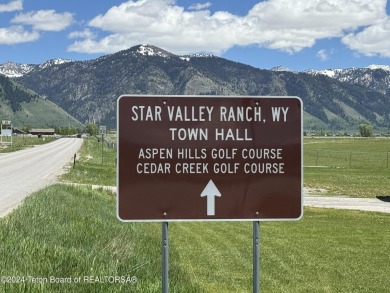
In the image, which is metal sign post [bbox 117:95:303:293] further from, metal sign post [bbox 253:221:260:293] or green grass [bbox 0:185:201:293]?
green grass [bbox 0:185:201:293]

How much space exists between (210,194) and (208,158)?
30 centimetres

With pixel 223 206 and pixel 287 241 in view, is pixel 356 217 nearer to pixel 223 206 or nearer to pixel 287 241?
pixel 287 241

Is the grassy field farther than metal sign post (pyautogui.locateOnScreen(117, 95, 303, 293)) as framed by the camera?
Yes

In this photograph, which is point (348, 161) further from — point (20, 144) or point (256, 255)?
point (20, 144)

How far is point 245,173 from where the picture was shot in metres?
4.41

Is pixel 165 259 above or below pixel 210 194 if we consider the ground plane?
below

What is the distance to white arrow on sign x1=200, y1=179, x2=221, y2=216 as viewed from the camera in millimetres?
4340

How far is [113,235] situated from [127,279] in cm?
360

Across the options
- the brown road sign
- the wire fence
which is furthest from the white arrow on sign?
the wire fence

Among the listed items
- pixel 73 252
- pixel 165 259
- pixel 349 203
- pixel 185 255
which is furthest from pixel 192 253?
pixel 349 203

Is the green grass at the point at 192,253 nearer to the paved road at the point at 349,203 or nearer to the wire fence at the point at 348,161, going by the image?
the paved road at the point at 349,203

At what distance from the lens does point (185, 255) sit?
12.6 meters

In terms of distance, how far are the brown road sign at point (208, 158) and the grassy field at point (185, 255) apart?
6.25 feet

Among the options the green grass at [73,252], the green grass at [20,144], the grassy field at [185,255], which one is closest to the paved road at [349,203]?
the grassy field at [185,255]
